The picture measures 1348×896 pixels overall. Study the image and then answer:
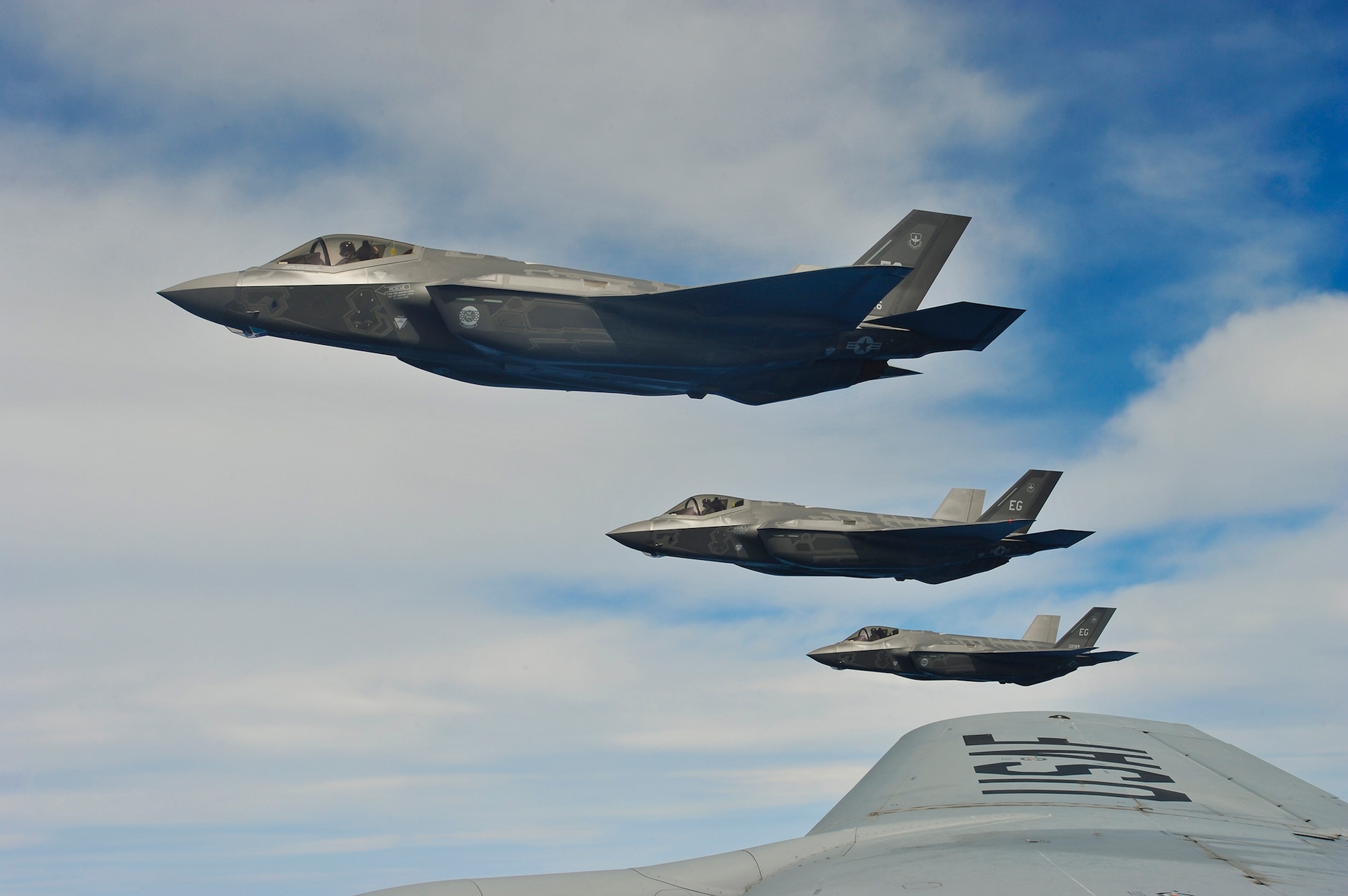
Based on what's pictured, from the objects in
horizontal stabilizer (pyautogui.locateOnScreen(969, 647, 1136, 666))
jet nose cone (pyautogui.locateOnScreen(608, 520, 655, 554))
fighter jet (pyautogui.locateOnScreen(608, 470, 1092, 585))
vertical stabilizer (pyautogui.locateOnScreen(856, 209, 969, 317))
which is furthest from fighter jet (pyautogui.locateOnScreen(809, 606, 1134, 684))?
vertical stabilizer (pyautogui.locateOnScreen(856, 209, 969, 317))

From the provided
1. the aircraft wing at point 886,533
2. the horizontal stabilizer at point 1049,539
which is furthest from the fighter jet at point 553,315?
the horizontal stabilizer at point 1049,539

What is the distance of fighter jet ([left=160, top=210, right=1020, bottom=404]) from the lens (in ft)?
52.5

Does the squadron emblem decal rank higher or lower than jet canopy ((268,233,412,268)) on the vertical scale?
lower

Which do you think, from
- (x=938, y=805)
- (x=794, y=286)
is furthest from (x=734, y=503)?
(x=938, y=805)

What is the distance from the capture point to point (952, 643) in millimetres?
40781

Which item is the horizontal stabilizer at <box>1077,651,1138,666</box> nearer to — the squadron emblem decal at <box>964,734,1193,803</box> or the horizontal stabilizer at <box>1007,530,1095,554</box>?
the horizontal stabilizer at <box>1007,530,1095,554</box>

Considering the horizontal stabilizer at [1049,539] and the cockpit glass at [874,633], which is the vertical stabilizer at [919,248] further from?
the cockpit glass at [874,633]

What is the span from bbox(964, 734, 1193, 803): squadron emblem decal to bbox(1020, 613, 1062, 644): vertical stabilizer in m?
34.6

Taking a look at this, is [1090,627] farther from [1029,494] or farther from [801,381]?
[801,381]

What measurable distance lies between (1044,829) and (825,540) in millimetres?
21455

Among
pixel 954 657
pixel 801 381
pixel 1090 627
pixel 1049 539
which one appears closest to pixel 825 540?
pixel 1049 539

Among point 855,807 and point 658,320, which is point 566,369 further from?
point 855,807

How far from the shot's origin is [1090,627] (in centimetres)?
4544

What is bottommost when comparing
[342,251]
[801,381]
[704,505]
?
[704,505]
